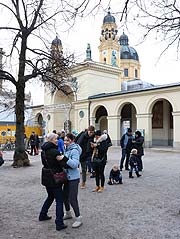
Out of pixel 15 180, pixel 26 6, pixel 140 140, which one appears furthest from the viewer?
pixel 26 6

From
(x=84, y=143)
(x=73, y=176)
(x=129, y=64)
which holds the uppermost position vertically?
(x=129, y=64)

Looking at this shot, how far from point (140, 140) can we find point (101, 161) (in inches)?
167

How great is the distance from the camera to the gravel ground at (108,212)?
4.69 m

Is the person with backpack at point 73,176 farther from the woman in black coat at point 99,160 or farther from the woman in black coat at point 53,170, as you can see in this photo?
the woman in black coat at point 99,160

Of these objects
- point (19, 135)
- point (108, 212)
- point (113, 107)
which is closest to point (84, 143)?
point (108, 212)

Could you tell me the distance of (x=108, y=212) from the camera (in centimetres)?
588

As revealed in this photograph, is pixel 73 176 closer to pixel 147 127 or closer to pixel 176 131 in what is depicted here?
pixel 176 131

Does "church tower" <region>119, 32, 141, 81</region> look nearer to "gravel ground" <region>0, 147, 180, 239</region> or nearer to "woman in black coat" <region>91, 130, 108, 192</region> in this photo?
"gravel ground" <region>0, 147, 180, 239</region>

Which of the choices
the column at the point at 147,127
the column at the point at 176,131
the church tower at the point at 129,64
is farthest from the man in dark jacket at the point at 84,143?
the church tower at the point at 129,64

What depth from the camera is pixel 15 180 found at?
10227mm

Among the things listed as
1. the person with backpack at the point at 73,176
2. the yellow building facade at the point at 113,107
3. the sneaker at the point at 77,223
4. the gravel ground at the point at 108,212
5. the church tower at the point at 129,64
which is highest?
the church tower at the point at 129,64

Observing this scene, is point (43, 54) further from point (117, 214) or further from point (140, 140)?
point (117, 214)

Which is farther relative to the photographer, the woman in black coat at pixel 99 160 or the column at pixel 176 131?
the column at pixel 176 131

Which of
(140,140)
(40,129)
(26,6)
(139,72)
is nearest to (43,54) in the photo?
(26,6)
